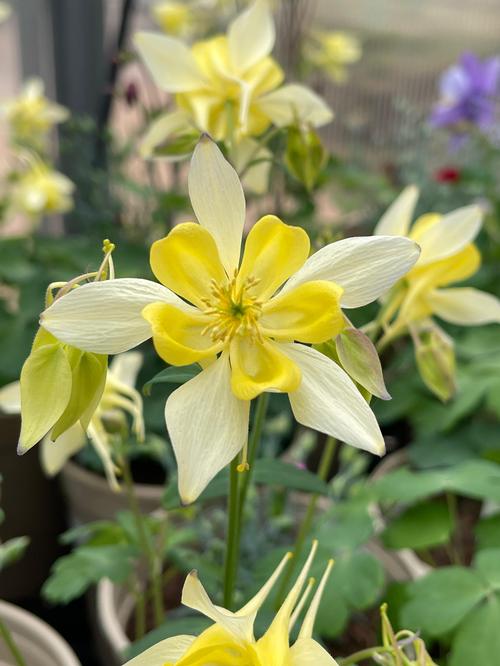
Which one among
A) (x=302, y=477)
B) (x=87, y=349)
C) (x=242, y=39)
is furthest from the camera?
(x=242, y=39)

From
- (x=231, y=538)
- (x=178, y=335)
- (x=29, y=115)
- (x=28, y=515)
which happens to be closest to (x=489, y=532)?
(x=231, y=538)

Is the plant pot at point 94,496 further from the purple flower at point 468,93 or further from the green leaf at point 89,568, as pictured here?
the purple flower at point 468,93

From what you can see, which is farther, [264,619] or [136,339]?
[264,619]

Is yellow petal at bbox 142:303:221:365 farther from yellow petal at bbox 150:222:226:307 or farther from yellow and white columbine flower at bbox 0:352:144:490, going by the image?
yellow and white columbine flower at bbox 0:352:144:490

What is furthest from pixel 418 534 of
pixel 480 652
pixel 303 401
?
pixel 303 401

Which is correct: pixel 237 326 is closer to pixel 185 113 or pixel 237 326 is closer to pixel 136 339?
pixel 136 339

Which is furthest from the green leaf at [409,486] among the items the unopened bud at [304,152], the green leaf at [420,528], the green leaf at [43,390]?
the green leaf at [43,390]
